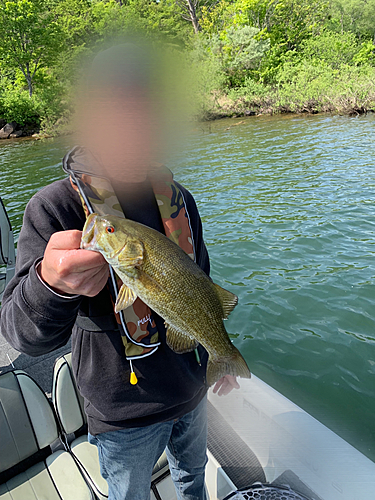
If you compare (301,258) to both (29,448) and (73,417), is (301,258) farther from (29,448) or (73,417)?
(29,448)

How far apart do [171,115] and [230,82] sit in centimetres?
3472

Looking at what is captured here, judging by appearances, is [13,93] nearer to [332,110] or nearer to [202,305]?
[332,110]

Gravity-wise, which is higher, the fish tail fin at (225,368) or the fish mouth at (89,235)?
the fish mouth at (89,235)

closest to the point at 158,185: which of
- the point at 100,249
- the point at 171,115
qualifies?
the point at 171,115

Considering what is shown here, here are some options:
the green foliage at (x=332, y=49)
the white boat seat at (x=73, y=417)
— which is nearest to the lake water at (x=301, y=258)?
the white boat seat at (x=73, y=417)

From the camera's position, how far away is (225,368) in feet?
5.17

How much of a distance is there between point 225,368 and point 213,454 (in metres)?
1.27

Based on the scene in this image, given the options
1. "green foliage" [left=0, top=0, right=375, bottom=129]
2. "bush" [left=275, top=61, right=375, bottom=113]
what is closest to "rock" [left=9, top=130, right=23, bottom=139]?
"green foliage" [left=0, top=0, right=375, bottom=129]

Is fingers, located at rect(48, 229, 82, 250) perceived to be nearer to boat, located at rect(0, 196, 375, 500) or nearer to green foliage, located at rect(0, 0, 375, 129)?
boat, located at rect(0, 196, 375, 500)

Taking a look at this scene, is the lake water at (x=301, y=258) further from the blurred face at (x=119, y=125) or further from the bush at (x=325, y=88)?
the bush at (x=325, y=88)

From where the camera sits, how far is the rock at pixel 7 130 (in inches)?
1125

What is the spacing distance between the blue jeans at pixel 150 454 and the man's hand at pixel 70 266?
811 millimetres

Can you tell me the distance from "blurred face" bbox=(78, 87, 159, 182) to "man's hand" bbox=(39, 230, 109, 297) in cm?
37

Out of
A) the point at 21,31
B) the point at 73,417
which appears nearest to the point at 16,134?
the point at 21,31
